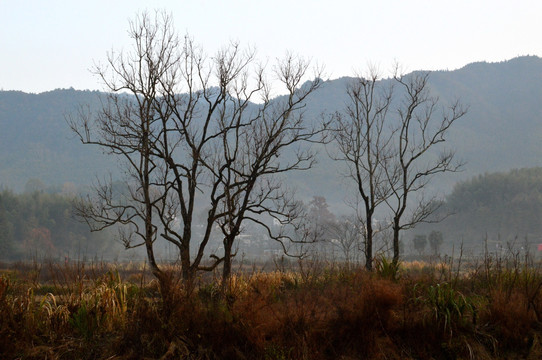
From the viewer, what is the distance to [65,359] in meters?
6.08

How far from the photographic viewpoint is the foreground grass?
620cm

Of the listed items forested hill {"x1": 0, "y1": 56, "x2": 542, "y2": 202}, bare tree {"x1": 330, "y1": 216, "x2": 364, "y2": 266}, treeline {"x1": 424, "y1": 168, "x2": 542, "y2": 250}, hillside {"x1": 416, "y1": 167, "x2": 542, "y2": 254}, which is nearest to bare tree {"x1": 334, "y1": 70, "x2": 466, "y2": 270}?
bare tree {"x1": 330, "y1": 216, "x2": 364, "y2": 266}

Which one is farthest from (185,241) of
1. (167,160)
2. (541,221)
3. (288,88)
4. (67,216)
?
(541,221)

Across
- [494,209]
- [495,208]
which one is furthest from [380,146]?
[495,208]

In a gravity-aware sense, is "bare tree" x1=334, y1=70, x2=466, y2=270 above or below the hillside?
above

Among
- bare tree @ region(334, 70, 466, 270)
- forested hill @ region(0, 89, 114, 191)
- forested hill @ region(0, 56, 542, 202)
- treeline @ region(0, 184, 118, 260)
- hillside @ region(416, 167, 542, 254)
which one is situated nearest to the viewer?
bare tree @ region(334, 70, 466, 270)

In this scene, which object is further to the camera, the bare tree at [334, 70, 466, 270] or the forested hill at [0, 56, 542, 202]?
the forested hill at [0, 56, 542, 202]

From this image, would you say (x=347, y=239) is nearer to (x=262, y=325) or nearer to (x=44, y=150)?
(x=262, y=325)

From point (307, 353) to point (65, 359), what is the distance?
309cm

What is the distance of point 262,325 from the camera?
255 inches

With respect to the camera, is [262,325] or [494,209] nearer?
[262,325]

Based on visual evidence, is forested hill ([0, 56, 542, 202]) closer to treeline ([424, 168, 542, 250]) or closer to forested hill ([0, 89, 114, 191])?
forested hill ([0, 89, 114, 191])

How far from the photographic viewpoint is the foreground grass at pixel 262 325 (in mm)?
6199

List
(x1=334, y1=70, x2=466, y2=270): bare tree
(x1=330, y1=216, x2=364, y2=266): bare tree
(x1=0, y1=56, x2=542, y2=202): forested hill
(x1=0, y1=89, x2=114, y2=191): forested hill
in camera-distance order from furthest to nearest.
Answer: (x1=0, y1=56, x2=542, y2=202): forested hill, (x1=0, y1=89, x2=114, y2=191): forested hill, (x1=330, y1=216, x2=364, y2=266): bare tree, (x1=334, y1=70, x2=466, y2=270): bare tree
